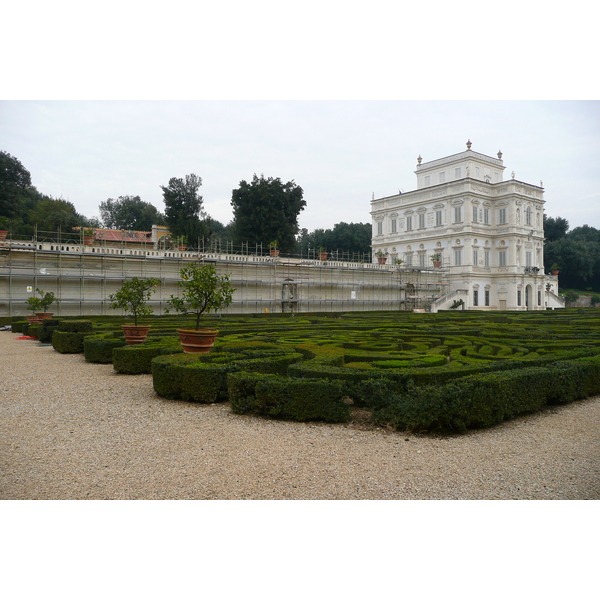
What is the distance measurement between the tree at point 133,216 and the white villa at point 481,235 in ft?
95.8

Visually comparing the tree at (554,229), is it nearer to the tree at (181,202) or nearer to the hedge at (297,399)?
the tree at (181,202)

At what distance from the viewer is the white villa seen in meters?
43.2

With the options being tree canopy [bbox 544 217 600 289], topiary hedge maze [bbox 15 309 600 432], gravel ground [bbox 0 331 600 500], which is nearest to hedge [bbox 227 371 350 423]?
topiary hedge maze [bbox 15 309 600 432]

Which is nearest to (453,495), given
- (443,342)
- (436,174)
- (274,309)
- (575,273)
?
(443,342)

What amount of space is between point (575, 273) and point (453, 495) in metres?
63.7

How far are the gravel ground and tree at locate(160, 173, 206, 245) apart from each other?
116ft

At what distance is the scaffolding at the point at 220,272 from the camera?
25.0 metres

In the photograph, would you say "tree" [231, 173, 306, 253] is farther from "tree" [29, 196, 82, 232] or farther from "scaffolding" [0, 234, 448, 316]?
"tree" [29, 196, 82, 232]

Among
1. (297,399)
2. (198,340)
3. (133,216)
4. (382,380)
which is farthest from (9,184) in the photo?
(382,380)

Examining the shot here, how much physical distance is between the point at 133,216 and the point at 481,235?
39.2 meters

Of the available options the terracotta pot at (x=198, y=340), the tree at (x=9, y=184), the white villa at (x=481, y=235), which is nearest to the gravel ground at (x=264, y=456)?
the terracotta pot at (x=198, y=340)

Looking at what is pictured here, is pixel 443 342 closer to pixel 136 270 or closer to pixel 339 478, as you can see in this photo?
pixel 339 478

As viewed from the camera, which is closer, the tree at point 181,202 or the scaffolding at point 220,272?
the scaffolding at point 220,272

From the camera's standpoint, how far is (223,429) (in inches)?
229
